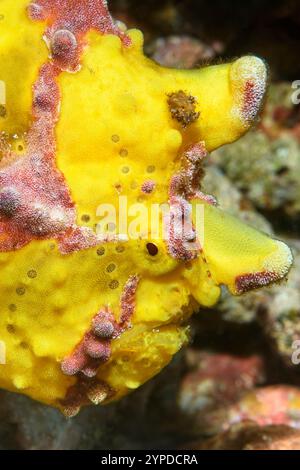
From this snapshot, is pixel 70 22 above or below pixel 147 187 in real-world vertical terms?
above

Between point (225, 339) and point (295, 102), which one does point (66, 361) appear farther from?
point (295, 102)

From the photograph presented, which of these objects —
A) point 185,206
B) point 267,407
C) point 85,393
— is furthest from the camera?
point 267,407

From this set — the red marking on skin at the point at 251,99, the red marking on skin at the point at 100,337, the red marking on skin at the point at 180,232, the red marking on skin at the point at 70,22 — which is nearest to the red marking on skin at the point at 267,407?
the red marking on skin at the point at 100,337

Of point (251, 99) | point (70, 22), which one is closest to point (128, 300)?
point (251, 99)

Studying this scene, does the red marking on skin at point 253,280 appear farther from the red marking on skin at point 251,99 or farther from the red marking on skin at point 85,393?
the red marking on skin at point 85,393

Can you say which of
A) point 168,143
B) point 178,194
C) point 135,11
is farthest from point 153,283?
point 135,11

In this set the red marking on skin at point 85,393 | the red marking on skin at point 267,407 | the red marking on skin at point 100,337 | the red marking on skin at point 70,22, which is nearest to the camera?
the red marking on skin at point 70,22

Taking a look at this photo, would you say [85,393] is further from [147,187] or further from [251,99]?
[251,99]
